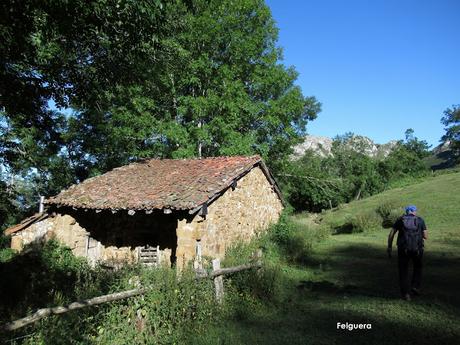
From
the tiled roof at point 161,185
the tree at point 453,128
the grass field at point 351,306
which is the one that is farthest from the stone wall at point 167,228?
the tree at point 453,128

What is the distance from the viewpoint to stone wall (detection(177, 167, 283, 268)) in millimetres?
11258

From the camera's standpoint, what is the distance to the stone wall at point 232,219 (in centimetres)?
1126

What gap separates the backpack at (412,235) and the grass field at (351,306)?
48.0 inches

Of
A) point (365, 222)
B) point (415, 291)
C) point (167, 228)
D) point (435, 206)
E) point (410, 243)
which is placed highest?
point (435, 206)

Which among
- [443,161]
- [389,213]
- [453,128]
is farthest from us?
[443,161]

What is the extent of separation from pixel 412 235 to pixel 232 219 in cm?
705

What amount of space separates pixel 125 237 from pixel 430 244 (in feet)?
39.2

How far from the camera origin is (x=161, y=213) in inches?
506

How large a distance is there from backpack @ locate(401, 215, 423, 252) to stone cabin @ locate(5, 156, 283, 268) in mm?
5647

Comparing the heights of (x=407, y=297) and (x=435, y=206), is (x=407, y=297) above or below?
below

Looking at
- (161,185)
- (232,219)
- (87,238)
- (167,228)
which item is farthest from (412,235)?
(87,238)

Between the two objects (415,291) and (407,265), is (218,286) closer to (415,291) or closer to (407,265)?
(407,265)

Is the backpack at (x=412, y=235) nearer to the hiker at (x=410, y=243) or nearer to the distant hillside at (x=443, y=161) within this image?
the hiker at (x=410, y=243)

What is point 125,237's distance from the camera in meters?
13.8
